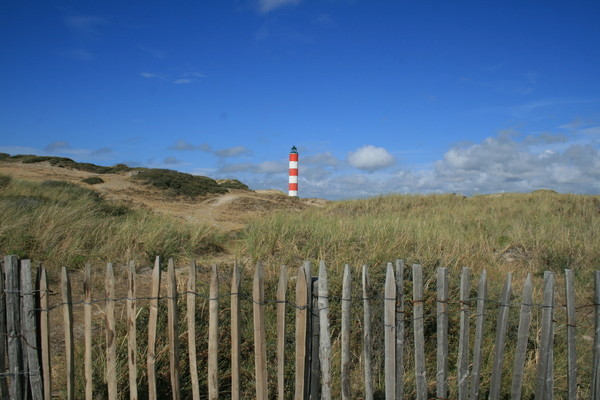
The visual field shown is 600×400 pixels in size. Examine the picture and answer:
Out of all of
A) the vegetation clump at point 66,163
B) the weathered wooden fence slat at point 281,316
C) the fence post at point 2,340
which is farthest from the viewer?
the vegetation clump at point 66,163

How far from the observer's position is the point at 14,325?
3.39 meters

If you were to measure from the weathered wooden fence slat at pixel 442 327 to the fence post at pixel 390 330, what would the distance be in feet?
1.14

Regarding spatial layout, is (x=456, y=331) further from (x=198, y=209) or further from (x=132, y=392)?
(x=198, y=209)

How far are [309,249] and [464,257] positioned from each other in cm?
251

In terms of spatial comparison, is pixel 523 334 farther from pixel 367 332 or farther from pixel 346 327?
pixel 346 327

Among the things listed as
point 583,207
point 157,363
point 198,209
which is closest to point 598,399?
point 157,363

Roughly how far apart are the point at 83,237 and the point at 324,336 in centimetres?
613

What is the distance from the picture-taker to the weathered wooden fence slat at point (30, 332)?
3.33 m

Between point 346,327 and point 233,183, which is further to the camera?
point 233,183

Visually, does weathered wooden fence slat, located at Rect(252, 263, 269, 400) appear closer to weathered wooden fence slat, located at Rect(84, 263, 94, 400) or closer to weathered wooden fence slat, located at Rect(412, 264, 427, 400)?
weathered wooden fence slat, located at Rect(412, 264, 427, 400)

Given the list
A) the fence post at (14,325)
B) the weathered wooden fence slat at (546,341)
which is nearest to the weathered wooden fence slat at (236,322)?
the fence post at (14,325)

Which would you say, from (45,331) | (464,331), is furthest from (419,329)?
(45,331)

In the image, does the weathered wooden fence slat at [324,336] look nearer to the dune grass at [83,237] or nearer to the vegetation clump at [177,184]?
the dune grass at [83,237]

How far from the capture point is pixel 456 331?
16.3 ft
